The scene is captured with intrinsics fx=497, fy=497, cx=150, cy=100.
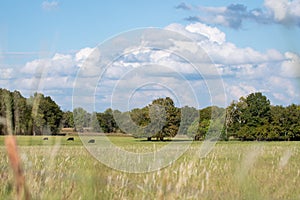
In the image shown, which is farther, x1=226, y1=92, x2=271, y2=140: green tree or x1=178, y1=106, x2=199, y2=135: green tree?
x1=226, y1=92, x2=271, y2=140: green tree

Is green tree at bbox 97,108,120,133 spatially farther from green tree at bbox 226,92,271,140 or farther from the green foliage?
green tree at bbox 226,92,271,140

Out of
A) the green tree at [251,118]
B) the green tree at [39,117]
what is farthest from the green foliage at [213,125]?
the green tree at [251,118]

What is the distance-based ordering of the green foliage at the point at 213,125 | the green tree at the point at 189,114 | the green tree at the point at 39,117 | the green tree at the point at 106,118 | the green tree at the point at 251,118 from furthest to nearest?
1. the green tree at the point at 251,118
2. the green tree at the point at 189,114
3. the green tree at the point at 106,118
4. the green foliage at the point at 213,125
5. the green tree at the point at 39,117

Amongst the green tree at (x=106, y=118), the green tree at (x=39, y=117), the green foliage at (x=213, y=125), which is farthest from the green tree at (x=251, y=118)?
the green tree at (x=39, y=117)

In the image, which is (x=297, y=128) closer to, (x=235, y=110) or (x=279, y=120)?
(x=279, y=120)

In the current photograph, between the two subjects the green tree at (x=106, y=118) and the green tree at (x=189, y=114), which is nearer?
the green tree at (x=106, y=118)

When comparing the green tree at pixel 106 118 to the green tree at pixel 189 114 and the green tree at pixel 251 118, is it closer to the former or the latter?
the green tree at pixel 189 114

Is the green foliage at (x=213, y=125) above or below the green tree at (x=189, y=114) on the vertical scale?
below

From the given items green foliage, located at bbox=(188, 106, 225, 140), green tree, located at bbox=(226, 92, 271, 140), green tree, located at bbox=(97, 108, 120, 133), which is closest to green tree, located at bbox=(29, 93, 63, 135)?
green tree, located at bbox=(97, 108, 120, 133)

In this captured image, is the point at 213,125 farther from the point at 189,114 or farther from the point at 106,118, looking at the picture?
the point at 106,118

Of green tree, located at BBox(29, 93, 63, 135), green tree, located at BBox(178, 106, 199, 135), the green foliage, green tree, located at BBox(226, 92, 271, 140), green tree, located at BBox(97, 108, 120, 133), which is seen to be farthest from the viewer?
green tree, located at BBox(226, 92, 271, 140)

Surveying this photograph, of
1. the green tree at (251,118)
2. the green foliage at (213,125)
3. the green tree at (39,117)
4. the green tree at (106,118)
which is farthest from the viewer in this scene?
the green tree at (251,118)

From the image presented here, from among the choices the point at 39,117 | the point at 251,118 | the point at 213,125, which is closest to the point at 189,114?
the point at 213,125

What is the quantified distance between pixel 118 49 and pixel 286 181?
17.2ft
